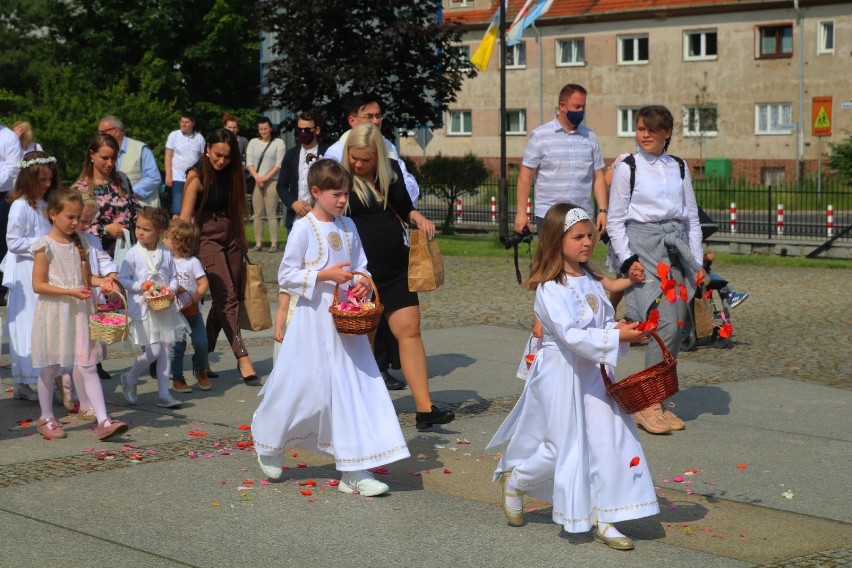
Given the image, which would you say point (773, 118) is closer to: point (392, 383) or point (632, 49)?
point (632, 49)

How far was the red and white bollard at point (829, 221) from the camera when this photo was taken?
73.3 ft

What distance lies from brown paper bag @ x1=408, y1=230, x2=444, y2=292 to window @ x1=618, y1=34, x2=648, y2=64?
46226 millimetres

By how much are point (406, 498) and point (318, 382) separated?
0.71 meters

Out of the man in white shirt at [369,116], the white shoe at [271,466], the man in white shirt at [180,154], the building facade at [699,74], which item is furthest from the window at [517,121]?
the white shoe at [271,466]

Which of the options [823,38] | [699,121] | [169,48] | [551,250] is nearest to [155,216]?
[551,250]

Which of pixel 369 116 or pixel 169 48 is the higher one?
pixel 169 48

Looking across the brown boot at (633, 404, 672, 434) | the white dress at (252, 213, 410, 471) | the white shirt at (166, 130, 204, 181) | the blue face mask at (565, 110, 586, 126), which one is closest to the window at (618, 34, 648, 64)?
the white shirt at (166, 130, 204, 181)

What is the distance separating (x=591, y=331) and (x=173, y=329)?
3.93m

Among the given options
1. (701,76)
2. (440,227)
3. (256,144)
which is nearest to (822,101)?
(440,227)

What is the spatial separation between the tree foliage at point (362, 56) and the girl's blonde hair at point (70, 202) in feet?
49.6

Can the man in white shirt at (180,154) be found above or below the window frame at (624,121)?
below

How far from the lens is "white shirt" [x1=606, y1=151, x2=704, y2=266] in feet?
27.3

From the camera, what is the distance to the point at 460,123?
58844 mm

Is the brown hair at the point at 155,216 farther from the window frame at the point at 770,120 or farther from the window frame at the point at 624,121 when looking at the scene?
the window frame at the point at 624,121
